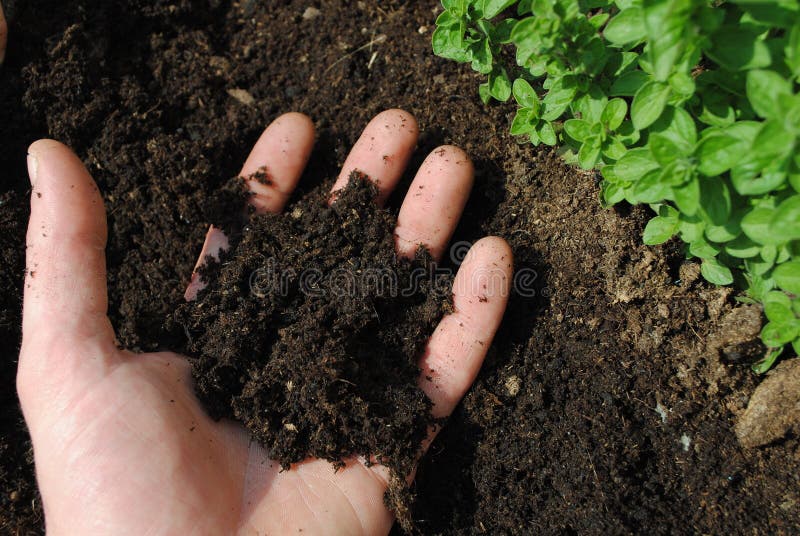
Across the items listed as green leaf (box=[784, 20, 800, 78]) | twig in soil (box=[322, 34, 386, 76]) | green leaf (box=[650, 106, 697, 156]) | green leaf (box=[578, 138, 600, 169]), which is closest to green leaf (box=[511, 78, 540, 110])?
green leaf (box=[578, 138, 600, 169])

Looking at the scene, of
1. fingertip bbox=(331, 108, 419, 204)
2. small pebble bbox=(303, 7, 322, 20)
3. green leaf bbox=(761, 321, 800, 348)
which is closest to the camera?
green leaf bbox=(761, 321, 800, 348)

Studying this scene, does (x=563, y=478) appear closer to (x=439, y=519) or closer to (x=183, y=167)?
(x=439, y=519)

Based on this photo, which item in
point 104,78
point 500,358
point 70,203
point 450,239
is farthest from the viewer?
point 104,78

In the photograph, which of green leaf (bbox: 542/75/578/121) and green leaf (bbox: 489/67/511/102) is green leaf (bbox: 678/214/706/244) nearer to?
green leaf (bbox: 542/75/578/121)

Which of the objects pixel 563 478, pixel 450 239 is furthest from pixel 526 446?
pixel 450 239

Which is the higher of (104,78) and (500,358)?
(104,78)

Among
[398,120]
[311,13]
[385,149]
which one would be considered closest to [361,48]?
[311,13]
